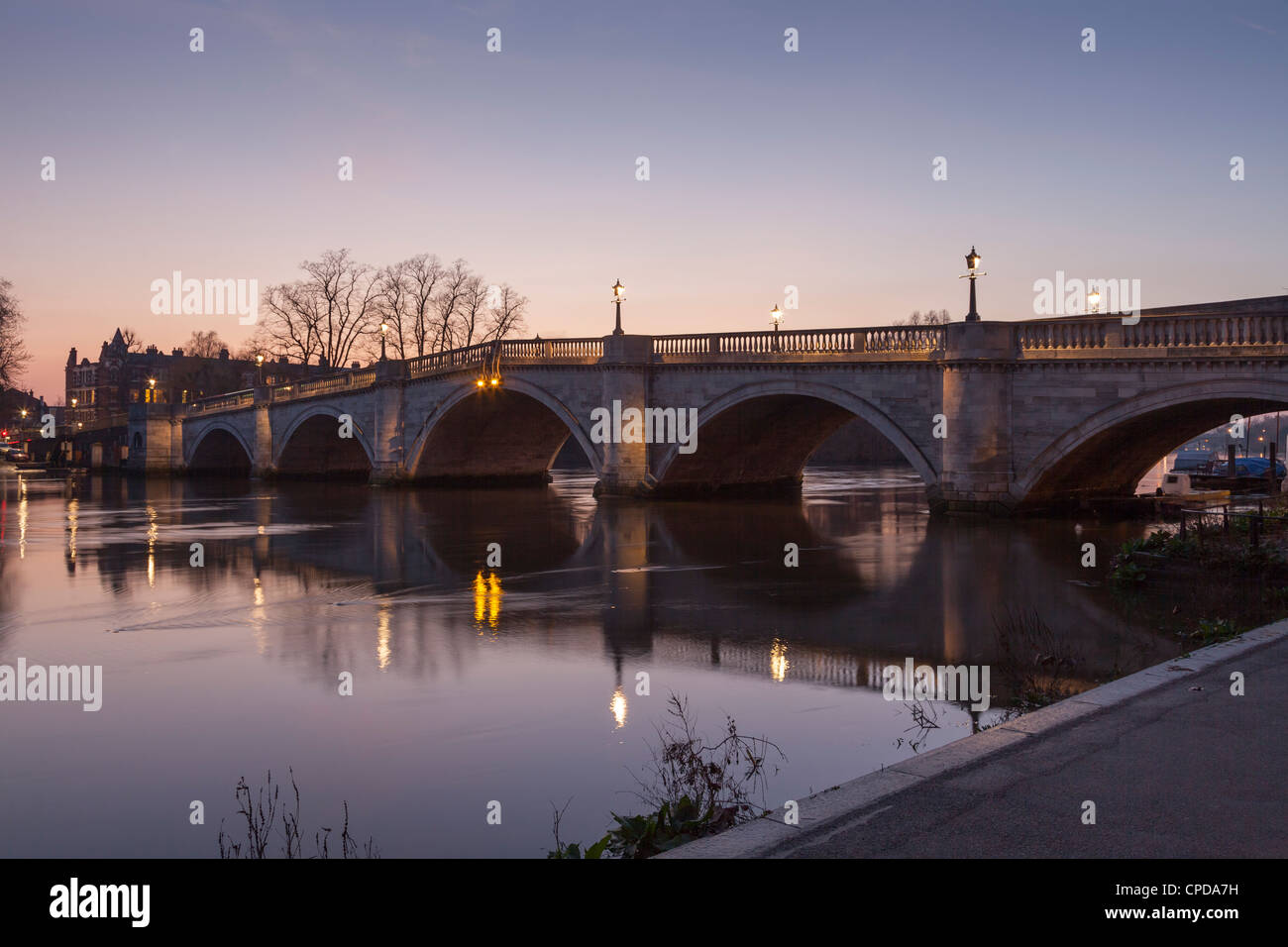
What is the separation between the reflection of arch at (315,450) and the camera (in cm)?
5400

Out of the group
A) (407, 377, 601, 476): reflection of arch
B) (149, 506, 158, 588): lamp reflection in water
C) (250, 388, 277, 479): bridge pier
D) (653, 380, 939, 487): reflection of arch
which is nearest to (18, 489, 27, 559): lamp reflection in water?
(149, 506, 158, 588): lamp reflection in water

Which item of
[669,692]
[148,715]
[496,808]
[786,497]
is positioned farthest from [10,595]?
[786,497]

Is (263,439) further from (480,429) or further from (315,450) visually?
(480,429)

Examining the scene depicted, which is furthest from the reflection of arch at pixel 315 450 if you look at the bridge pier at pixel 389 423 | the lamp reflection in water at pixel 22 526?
the lamp reflection in water at pixel 22 526

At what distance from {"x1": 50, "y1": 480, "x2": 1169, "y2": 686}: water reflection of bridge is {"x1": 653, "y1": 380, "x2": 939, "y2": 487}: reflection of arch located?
2204 millimetres

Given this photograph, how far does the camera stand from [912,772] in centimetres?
545

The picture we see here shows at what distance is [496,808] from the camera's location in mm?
6234

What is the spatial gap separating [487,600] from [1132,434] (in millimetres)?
16856

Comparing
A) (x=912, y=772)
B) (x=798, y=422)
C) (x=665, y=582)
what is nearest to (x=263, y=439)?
(x=798, y=422)

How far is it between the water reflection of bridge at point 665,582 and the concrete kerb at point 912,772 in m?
1.91

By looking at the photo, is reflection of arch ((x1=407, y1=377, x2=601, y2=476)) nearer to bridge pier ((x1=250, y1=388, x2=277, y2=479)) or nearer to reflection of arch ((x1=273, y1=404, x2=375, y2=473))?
reflection of arch ((x1=273, y1=404, x2=375, y2=473))

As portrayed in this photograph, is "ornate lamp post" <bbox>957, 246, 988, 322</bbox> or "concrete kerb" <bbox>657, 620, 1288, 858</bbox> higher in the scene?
"ornate lamp post" <bbox>957, 246, 988, 322</bbox>

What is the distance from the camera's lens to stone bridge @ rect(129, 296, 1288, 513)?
22.3 m
